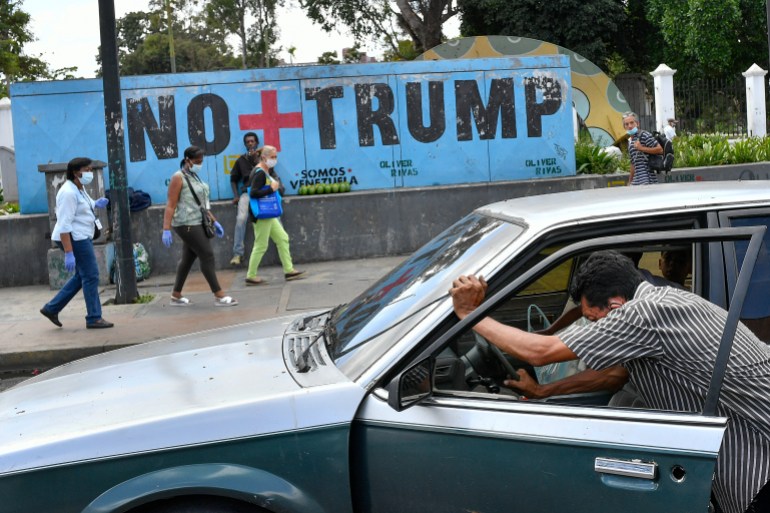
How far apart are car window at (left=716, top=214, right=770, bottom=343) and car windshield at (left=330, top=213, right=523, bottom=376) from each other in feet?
2.73

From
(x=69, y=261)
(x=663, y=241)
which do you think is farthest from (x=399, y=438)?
(x=69, y=261)

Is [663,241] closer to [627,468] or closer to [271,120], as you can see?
[627,468]

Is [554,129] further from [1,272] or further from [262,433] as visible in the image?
[262,433]

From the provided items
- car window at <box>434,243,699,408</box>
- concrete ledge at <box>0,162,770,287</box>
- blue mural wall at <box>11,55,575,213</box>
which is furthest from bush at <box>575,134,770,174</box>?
car window at <box>434,243,699,408</box>

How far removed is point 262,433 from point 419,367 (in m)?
0.53

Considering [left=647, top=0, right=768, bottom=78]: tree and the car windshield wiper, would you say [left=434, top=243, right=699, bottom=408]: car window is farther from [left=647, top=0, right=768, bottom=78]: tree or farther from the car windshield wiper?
[left=647, top=0, right=768, bottom=78]: tree

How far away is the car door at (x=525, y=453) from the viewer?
9.21 ft

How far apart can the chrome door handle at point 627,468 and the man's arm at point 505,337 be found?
1.30ft

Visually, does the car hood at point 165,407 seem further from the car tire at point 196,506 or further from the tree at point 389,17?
the tree at point 389,17

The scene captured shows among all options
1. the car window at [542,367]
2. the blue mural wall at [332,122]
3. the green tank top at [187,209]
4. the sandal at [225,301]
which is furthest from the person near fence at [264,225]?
the car window at [542,367]

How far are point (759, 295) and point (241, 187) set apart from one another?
10.5m

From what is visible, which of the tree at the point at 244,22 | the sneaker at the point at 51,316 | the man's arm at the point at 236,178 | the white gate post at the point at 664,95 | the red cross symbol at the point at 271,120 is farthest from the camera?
the tree at the point at 244,22

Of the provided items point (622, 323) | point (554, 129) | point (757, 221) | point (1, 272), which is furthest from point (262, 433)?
point (554, 129)

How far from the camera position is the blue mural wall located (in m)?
13.4
